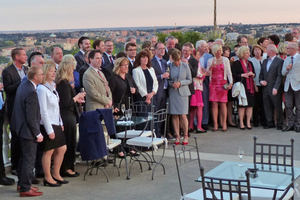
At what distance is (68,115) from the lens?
234 inches

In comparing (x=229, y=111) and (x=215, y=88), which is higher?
(x=215, y=88)

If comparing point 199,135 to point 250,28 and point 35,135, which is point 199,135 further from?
point 250,28

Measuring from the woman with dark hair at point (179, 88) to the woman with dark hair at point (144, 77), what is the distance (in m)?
0.49

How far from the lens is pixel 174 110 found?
8227 millimetres

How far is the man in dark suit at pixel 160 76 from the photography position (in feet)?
26.8

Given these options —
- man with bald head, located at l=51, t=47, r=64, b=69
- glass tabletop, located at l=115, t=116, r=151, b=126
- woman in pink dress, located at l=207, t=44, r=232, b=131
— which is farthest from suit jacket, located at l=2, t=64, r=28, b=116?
woman in pink dress, located at l=207, t=44, r=232, b=131

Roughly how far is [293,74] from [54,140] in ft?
18.8

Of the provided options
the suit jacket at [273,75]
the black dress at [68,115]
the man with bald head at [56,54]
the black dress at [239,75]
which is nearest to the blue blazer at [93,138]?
the black dress at [68,115]

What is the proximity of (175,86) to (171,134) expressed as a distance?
1.31 meters

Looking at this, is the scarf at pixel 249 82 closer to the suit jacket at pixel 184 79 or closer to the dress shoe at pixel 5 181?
the suit jacket at pixel 184 79

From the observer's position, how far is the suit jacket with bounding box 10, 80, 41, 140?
5.10 metres

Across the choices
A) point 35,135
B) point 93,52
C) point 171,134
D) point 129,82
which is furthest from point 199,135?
point 35,135

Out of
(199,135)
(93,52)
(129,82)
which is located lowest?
(199,135)

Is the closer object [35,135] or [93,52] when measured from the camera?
[35,135]
